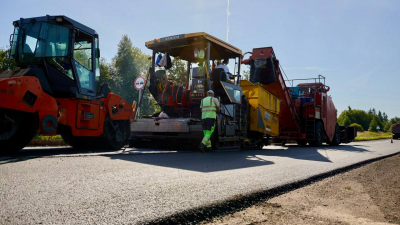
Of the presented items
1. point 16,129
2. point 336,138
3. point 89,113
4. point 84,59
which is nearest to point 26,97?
point 16,129

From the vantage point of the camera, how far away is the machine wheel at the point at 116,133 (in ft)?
27.7

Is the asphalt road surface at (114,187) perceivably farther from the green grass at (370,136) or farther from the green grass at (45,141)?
the green grass at (370,136)

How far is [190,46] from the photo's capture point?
9.00 m

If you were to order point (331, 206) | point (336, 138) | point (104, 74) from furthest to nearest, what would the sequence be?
point (104, 74) → point (336, 138) → point (331, 206)

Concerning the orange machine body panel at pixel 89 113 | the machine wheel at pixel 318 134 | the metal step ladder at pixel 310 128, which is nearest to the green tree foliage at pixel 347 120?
the machine wheel at pixel 318 134

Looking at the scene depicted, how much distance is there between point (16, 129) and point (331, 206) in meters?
5.54

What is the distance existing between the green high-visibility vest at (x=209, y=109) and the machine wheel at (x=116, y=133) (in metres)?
2.59

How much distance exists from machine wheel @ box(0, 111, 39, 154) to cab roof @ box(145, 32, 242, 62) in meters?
4.15

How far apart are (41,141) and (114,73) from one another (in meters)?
35.8

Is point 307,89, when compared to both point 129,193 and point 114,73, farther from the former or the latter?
point 114,73

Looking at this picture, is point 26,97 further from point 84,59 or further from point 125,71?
point 125,71

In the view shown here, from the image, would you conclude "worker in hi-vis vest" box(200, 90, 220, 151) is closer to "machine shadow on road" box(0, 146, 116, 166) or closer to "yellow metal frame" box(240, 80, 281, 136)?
"machine shadow on road" box(0, 146, 116, 166)

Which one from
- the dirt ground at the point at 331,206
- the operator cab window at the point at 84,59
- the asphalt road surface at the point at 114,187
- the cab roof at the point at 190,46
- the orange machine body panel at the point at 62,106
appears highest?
the cab roof at the point at 190,46

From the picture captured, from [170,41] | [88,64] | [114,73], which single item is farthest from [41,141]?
[114,73]
